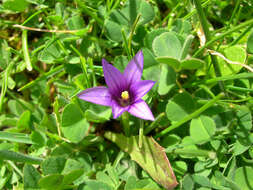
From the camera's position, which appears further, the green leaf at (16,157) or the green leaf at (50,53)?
the green leaf at (50,53)

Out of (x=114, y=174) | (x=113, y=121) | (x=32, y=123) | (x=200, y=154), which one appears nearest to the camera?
(x=200, y=154)

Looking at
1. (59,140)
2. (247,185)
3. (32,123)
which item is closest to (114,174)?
(59,140)

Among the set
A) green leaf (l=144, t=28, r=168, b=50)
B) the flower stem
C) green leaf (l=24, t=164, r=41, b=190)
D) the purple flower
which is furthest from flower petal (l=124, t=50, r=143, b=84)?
green leaf (l=24, t=164, r=41, b=190)

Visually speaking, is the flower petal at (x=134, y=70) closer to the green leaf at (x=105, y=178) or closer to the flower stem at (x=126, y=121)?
the flower stem at (x=126, y=121)

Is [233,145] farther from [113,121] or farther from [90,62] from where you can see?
[90,62]

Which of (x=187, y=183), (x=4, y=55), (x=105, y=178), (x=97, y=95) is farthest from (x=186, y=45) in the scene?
(x=4, y=55)

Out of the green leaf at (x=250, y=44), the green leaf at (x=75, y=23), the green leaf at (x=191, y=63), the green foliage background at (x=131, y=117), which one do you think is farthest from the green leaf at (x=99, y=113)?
the green leaf at (x=250, y=44)
